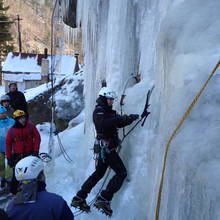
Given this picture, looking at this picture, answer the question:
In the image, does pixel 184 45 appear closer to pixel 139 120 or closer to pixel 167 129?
pixel 167 129

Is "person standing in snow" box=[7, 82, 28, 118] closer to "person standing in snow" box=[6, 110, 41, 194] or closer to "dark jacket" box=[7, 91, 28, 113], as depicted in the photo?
"dark jacket" box=[7, 91, 28, 113]

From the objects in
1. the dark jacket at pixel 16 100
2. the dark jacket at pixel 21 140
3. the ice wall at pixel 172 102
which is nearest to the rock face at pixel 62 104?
the dark jacket at pixel 16 100

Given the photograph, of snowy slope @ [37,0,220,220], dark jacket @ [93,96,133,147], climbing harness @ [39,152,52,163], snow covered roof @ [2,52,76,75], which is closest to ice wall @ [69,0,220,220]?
snowy slope @ [37,0,220,220]

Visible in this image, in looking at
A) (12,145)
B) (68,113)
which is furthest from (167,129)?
(68,113)

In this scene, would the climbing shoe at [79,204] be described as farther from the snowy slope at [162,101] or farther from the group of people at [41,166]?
the snowy slope at [162,101]

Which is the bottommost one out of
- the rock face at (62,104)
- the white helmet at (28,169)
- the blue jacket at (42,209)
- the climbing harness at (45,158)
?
the climbing harness at (45,158)

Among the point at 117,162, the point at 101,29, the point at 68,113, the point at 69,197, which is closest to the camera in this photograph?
the point at 117,162

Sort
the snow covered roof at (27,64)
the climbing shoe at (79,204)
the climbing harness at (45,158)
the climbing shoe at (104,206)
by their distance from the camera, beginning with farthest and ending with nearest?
the snow covered roof at (27,64)
the climbing harness at (45,158)
the climbing shoe at (79,204)
the climbing shoe at (104,206)

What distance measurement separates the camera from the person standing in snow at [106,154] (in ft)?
13.6

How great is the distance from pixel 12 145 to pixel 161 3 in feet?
10.7

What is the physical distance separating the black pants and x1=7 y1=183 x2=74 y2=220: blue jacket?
6.07 feet

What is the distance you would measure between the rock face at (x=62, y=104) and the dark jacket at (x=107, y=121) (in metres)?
6.88

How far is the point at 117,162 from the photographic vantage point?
14.1 feet

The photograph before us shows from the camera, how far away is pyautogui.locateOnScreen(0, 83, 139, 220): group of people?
7.38 ft
